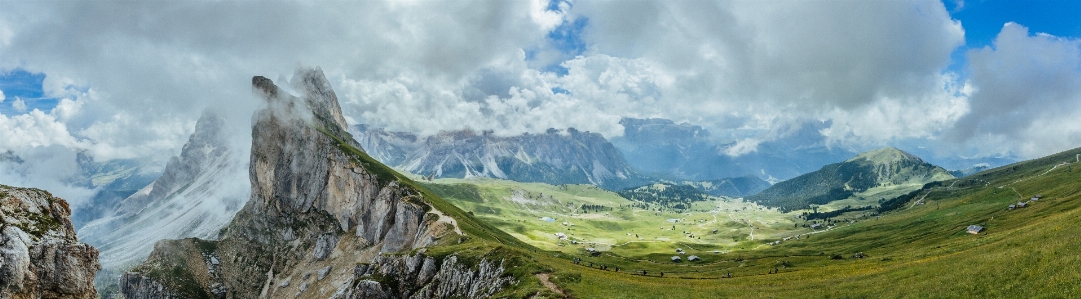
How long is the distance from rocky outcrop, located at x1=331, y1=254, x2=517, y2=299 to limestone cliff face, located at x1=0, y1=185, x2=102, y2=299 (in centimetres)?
4927

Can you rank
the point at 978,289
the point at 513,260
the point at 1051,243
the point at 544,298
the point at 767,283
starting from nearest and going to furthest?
the point at 978,289, the point at 1051,243, the point at 544,298, the point at 767,283, the point at 513,260

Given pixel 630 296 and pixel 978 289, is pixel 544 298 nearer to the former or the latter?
pixel 630 296

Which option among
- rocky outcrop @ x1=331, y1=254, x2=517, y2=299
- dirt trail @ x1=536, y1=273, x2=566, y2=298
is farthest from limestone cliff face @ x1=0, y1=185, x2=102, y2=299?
dirt trail @ x1=536, y1=273, x2=566, y2=298

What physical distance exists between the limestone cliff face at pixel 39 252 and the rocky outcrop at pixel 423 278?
49.3 metres

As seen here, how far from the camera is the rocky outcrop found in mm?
88875

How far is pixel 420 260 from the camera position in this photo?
111 meters

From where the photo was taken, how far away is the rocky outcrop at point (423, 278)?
88.9 meters

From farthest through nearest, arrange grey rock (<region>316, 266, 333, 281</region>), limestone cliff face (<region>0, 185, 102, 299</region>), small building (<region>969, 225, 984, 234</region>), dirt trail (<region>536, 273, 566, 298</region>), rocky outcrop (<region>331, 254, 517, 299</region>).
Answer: grey rock (<region>316, 266, 333, 281</region>) → small building (<region>969, 225, 984, 234</region>) → rocky outcrop (<region>331, 254, 517, 299</region>) → dirt trail (<region>536, 273, 566, 298</region>) → limestone cliff face (<region>0, 185, 102, 299</region>)

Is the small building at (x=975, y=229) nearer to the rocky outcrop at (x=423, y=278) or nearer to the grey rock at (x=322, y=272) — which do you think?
the rocky outcrop at (x=423, y=278)

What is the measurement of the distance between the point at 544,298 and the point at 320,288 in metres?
158

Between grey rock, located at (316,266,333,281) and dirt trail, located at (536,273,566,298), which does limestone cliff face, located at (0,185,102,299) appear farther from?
grey rock, located at (316,266,333,281)

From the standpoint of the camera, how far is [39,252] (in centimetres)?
5922

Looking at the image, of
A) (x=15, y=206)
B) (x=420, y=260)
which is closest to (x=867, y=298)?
(x=420, y=260)

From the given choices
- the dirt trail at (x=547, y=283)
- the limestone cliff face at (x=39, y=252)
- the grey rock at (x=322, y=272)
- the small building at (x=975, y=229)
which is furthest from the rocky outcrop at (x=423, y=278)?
the small building at (x=975, y=229)
